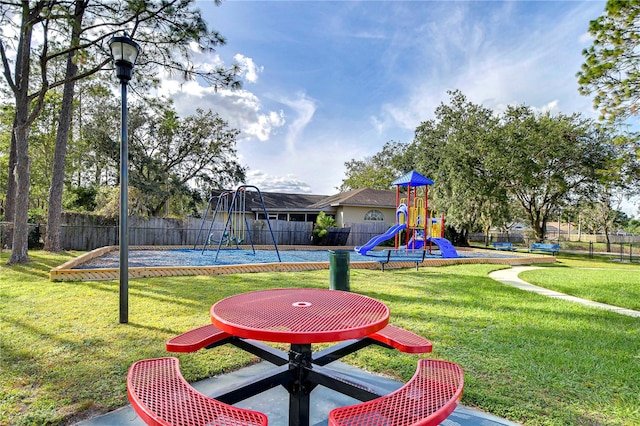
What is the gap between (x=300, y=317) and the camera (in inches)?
81.4

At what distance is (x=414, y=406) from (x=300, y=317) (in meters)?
0.80

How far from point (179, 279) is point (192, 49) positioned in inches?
254

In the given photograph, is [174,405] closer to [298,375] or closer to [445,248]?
[298,375]

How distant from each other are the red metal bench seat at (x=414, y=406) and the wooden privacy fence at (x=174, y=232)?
33.3 feet

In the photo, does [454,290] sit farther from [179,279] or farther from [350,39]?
[350,39]

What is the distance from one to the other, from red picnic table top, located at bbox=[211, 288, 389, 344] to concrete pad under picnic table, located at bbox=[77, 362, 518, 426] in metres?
0.69

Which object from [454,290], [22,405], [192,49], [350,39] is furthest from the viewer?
[350,39]

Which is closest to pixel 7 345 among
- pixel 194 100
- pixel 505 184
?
pixel 194 100

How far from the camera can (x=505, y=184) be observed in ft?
72.5

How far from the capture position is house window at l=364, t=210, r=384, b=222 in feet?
79.4

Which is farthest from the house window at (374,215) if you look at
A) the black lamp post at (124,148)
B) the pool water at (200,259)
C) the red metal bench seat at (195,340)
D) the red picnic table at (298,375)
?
the red metal bench seat at (195,340)

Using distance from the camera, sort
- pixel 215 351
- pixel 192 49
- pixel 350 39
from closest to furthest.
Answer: pixel 215 351 < pixel 192 49 < pixel 350 39

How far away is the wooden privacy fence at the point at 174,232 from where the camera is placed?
47.5ft

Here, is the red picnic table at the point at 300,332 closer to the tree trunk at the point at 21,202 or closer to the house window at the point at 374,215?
the tree trunk at the point at 21,202
